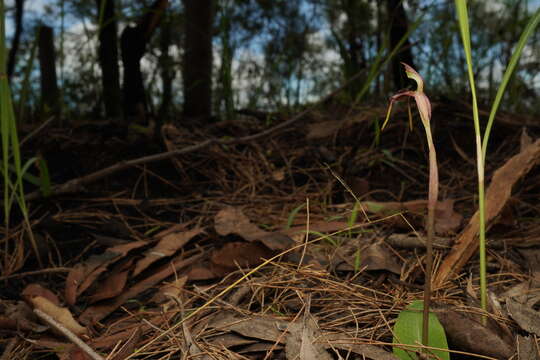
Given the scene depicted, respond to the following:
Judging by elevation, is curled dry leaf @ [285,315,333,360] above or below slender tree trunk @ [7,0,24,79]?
below

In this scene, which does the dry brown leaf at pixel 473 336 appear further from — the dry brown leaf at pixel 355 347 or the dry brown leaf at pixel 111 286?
the dry brown leaf at pixel 111 286

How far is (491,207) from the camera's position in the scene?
0.91 meters

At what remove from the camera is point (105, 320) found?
3.06ft

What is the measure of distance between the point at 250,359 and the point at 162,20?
6.71ft

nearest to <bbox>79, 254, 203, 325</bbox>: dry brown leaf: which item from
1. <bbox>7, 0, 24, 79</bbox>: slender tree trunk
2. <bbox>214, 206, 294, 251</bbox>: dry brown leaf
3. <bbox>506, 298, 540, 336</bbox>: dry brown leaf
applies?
<bbox>214, 206, 294, 251</bbox>: dry brown leaf

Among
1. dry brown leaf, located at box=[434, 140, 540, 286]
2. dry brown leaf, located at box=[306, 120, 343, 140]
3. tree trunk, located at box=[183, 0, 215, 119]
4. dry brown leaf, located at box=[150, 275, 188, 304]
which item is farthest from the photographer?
tree trunk, located at box=[183, 0, 215, 119]

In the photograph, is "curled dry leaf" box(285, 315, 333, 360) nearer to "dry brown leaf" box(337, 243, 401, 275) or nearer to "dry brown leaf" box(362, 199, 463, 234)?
"dry brown leaf" box(337, 243, 401, 275)

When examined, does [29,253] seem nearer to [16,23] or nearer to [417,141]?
[417,141]

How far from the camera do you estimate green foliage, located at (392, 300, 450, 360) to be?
588 millimetres

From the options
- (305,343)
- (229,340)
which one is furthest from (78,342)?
(305,343)

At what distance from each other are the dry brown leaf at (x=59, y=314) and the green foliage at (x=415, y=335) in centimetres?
62

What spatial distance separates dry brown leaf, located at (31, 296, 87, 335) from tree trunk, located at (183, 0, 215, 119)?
184 cm

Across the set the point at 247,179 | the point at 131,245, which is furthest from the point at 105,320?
the point at 247,179

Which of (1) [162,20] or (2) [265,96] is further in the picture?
(2) [265,96]
